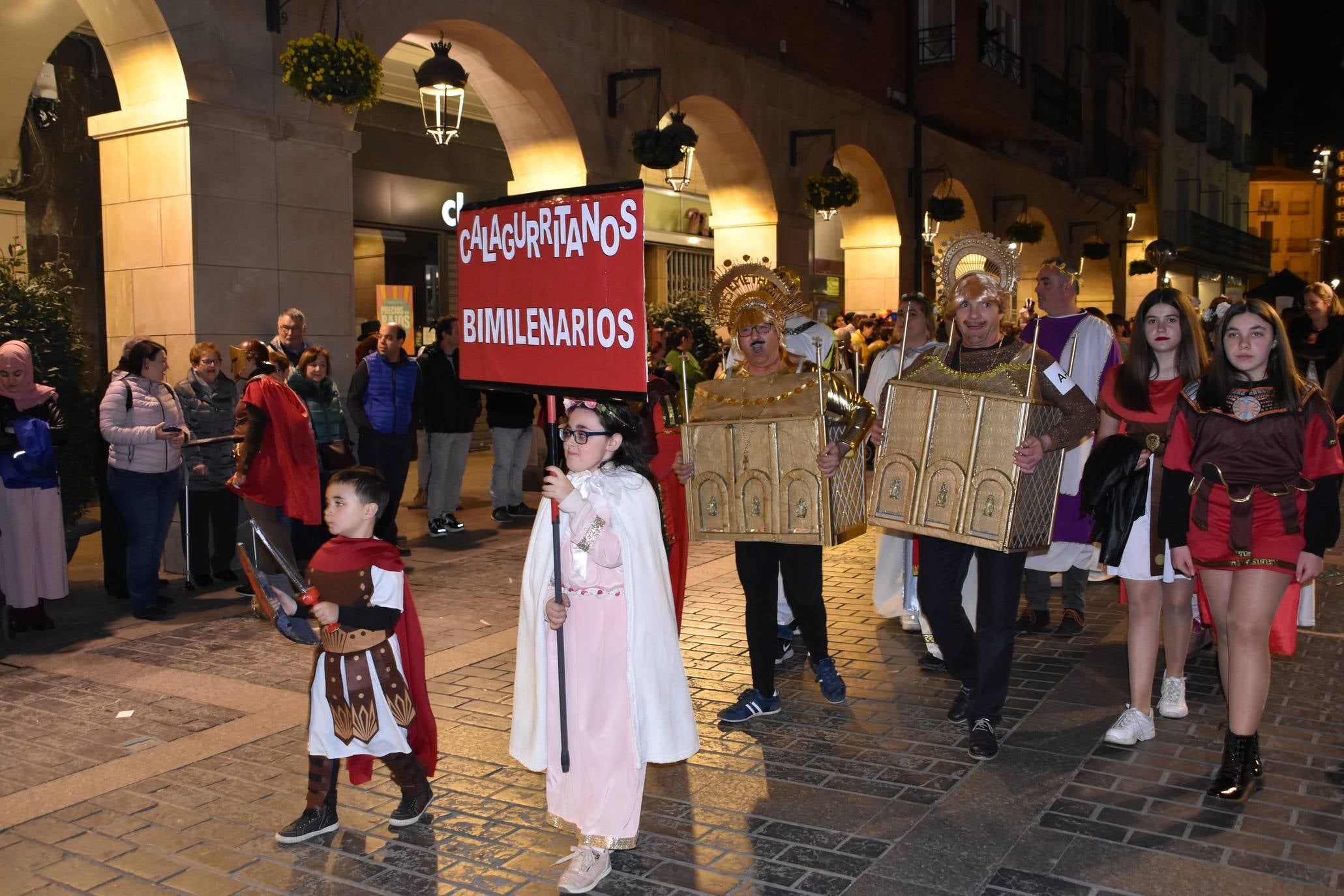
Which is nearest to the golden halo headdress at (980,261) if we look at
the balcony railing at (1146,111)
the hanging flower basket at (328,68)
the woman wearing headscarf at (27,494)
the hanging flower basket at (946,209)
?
the hanging flower basket at (328,68)

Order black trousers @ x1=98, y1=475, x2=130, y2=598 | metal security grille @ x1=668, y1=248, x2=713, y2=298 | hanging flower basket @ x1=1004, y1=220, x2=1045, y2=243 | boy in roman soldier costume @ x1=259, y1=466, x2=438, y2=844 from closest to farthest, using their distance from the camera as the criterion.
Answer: boy in roman soldier costume @ x1=259, y1=466, x2=438, y2=844, black trousers @ x1=98, y1=475, x2=130, y2=598, metal security grille @ x1=668, y1=248, x2=713, y2=298, hanging flower basket @ x1=1004, y1=220, x2=1045, y2=243

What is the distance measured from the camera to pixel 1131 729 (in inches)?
218

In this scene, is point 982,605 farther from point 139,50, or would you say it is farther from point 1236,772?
point 139,50

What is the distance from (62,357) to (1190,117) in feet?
129

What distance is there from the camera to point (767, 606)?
5941 millimetres

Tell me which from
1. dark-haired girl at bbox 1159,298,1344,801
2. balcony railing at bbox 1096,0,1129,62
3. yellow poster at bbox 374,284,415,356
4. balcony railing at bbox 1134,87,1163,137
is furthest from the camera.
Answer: balcony railing at bbox 1134,87,1163,137

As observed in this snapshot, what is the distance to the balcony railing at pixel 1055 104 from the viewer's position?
85.7 feet

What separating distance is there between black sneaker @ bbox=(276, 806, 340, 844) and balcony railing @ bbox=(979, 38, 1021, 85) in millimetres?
21170

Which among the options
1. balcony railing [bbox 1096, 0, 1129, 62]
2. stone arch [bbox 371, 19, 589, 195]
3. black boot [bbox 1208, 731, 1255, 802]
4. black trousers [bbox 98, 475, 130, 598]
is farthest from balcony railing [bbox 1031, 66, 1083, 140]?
black boot [bbox 1208, 731, 1255, 802]

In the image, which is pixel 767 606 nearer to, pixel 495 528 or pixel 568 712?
pixel 568 712

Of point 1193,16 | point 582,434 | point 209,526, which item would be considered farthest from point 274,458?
point 1193,16

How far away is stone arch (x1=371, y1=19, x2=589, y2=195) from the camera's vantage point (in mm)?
13094

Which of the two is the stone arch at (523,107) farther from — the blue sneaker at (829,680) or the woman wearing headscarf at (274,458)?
the blue sneaker at (829,680)

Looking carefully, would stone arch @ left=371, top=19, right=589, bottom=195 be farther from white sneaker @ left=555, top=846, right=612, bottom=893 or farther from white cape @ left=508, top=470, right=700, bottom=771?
white sneaker @ left=555, top=846, right=612, bottom=893
